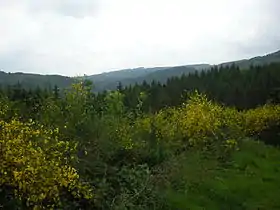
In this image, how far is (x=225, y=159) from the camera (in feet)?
81.5

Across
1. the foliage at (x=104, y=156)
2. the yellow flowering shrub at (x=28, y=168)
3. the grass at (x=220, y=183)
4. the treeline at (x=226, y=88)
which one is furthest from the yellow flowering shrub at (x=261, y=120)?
the yellow flowering shrub at (x=28, y=168)

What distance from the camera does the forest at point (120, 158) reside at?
10562mm

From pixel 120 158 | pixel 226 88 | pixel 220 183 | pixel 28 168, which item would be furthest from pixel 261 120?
pixel 226 88

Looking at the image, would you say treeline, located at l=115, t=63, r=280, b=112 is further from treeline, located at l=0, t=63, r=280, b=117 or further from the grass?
the grass

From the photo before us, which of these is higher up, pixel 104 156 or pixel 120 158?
pixel 104 156

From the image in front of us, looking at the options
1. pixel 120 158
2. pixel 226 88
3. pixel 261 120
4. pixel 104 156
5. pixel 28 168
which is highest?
pixel 28 168

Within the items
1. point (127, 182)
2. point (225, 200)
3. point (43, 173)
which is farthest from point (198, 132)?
point (43, 173)

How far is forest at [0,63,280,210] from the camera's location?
10562mm

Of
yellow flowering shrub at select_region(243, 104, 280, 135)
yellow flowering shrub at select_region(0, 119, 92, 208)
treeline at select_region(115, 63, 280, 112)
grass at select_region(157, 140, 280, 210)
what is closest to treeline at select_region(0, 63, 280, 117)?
treeline at select_region(115, 63, 280, 112)

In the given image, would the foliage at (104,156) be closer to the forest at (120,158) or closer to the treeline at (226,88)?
the forest at (120,158)

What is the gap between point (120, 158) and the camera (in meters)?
18.5

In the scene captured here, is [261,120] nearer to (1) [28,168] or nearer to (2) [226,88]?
(1) [28,168]

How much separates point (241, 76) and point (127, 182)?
86637 millimetres

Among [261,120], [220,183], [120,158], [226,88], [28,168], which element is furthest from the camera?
[226,88]
